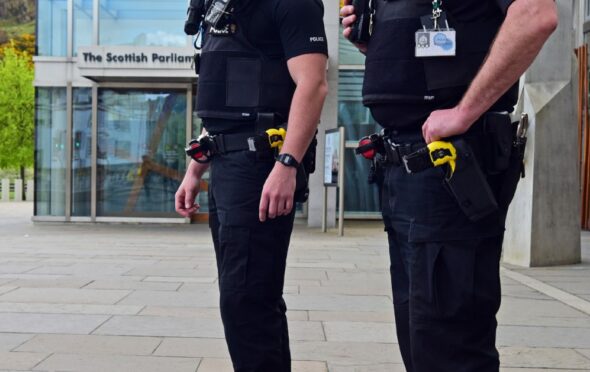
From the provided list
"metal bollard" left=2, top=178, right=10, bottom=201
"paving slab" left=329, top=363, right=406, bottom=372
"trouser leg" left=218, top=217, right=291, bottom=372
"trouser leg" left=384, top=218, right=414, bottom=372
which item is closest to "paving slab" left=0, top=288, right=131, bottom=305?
"paving slab" left=329, top=363, right=406, bottom=372

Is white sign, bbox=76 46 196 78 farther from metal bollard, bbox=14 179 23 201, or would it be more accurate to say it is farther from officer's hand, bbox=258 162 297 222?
metal bollard, bbox=14 179 23 201

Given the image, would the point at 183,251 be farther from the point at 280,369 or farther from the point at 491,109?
the point at 491,109

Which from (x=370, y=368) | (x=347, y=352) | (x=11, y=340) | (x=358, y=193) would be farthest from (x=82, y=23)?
(x=370, y=368)

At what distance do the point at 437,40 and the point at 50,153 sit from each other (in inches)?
539

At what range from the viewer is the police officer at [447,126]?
182 centimetres

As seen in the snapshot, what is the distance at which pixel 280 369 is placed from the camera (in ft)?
8.14

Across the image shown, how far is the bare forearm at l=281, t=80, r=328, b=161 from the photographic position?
7.91 feet

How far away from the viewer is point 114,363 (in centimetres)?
369

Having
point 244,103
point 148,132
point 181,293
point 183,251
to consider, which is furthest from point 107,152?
point 244,103

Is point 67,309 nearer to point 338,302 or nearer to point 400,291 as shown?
point 338,302

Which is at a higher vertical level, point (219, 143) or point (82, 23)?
point (82, 23)

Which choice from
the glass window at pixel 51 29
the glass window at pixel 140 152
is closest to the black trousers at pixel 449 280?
the glass window at pixel 140 152

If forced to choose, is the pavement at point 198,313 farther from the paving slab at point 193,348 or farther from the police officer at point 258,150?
the police officer at point 258,150

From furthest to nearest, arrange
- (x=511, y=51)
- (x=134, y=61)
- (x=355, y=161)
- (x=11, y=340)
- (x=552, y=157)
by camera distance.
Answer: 1. (x=355, y=161)
2. (x=134, y=61)
3. (x=552, y=157)
4. (x=11, y=340)
5. (x=511, y=51)
